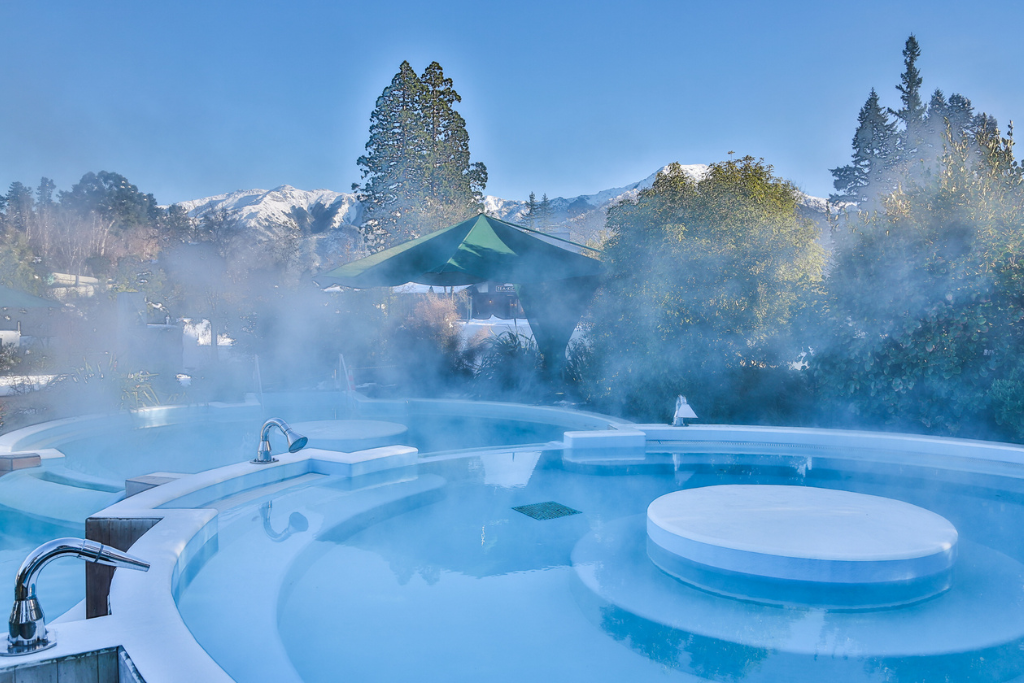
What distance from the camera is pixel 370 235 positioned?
94.0 feet

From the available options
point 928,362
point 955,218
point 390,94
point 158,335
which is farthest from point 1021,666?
point 390,94

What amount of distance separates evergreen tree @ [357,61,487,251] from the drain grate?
21.5 metres

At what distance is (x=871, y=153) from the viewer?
2905 cm

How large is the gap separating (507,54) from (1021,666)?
600 inches

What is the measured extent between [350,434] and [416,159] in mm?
21251

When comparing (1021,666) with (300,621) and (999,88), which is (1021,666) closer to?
(300,621)

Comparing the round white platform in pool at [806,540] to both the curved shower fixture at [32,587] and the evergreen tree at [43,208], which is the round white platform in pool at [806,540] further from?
the evergreen tree at [43,208]

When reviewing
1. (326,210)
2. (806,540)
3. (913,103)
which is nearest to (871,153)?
(913,103)

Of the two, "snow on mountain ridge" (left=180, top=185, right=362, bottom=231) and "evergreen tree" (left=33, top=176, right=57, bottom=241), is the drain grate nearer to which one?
"evergreen tree" (left=33, top=176, right=57, bottom=241)

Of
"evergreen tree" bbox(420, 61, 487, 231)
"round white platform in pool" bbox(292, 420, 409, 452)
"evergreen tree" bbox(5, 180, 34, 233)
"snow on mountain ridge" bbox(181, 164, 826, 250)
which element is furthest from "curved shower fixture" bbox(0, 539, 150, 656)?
"snow on mountain ridge" bbox(181, 164, 826, 250)

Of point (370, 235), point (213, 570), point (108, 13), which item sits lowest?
point (213, 570)

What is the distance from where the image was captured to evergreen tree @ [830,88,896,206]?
28.3 meters

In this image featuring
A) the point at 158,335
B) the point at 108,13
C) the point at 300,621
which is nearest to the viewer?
the point at 300,621

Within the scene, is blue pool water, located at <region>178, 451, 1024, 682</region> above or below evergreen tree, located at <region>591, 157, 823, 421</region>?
below
